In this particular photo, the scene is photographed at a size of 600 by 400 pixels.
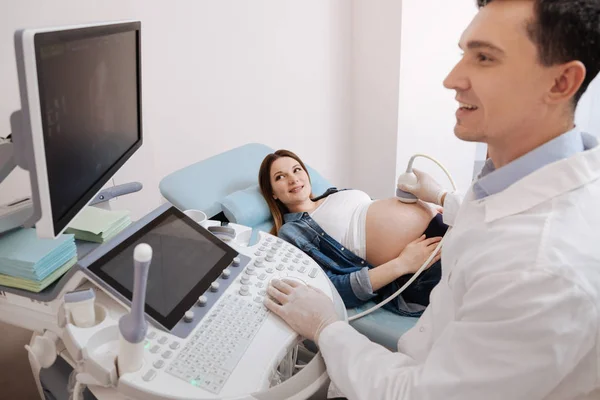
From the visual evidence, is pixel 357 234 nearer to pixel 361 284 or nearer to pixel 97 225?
pixel 361 284

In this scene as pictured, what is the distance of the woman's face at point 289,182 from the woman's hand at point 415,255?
439 mm

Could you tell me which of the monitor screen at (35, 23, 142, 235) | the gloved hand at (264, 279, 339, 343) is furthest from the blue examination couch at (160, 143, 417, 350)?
the monitor screen at (35, 23, 142, 235)

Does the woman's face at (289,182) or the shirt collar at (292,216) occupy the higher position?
the woman's face at (289,182)

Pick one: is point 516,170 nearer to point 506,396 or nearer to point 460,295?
point 460,295

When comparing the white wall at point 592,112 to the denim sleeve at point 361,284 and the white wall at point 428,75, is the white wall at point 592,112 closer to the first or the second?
the white wall at point 428,75

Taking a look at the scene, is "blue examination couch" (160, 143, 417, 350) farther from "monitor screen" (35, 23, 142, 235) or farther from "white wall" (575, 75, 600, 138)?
"white wall" (575, 75, 600, 138)

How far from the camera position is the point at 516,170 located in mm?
903

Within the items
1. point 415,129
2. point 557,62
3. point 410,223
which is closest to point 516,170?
point 557,62

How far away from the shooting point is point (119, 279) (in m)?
0.97

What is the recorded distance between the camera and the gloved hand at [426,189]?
1757mm

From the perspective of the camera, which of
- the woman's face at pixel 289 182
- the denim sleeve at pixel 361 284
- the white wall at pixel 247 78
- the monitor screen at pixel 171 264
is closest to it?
the monitor screen at pixel 171 264

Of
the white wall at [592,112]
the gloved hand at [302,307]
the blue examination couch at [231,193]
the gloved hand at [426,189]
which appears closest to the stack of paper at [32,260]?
the gloved hand at [302,307]

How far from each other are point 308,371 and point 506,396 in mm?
376

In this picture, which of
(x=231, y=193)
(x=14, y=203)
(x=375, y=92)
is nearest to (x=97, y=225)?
(x=14, y=203)
